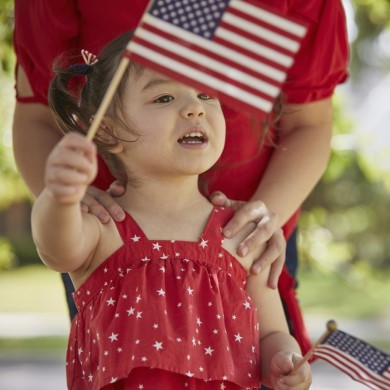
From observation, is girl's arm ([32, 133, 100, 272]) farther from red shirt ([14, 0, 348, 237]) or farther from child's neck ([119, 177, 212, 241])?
red shirt ([14, 0, 348, 237])

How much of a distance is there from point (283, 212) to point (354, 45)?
66.6 ft

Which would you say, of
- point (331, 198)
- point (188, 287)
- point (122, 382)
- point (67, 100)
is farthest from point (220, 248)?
point (331, 198)

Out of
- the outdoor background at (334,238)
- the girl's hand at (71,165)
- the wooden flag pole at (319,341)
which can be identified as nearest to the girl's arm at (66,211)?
the girl's hand at (71,165)

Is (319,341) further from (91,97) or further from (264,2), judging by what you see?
(264,2)

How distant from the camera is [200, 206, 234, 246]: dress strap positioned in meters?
2.63

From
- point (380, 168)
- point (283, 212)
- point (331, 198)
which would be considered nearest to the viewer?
point (283, 212)

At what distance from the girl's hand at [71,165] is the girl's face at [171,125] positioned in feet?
1.50

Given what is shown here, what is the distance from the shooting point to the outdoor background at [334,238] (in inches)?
255

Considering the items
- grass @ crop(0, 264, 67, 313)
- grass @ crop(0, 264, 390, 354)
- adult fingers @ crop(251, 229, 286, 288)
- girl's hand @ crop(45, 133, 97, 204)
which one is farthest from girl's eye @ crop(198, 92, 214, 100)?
grass @ crop(0, 264, 67, 313)

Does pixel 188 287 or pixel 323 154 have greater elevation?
pixel 323 154

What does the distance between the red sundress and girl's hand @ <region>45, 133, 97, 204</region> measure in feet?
→ 1.55

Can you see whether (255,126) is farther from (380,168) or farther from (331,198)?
(331,198)

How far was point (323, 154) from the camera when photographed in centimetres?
324

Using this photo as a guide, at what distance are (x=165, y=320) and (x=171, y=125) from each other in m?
0.49
